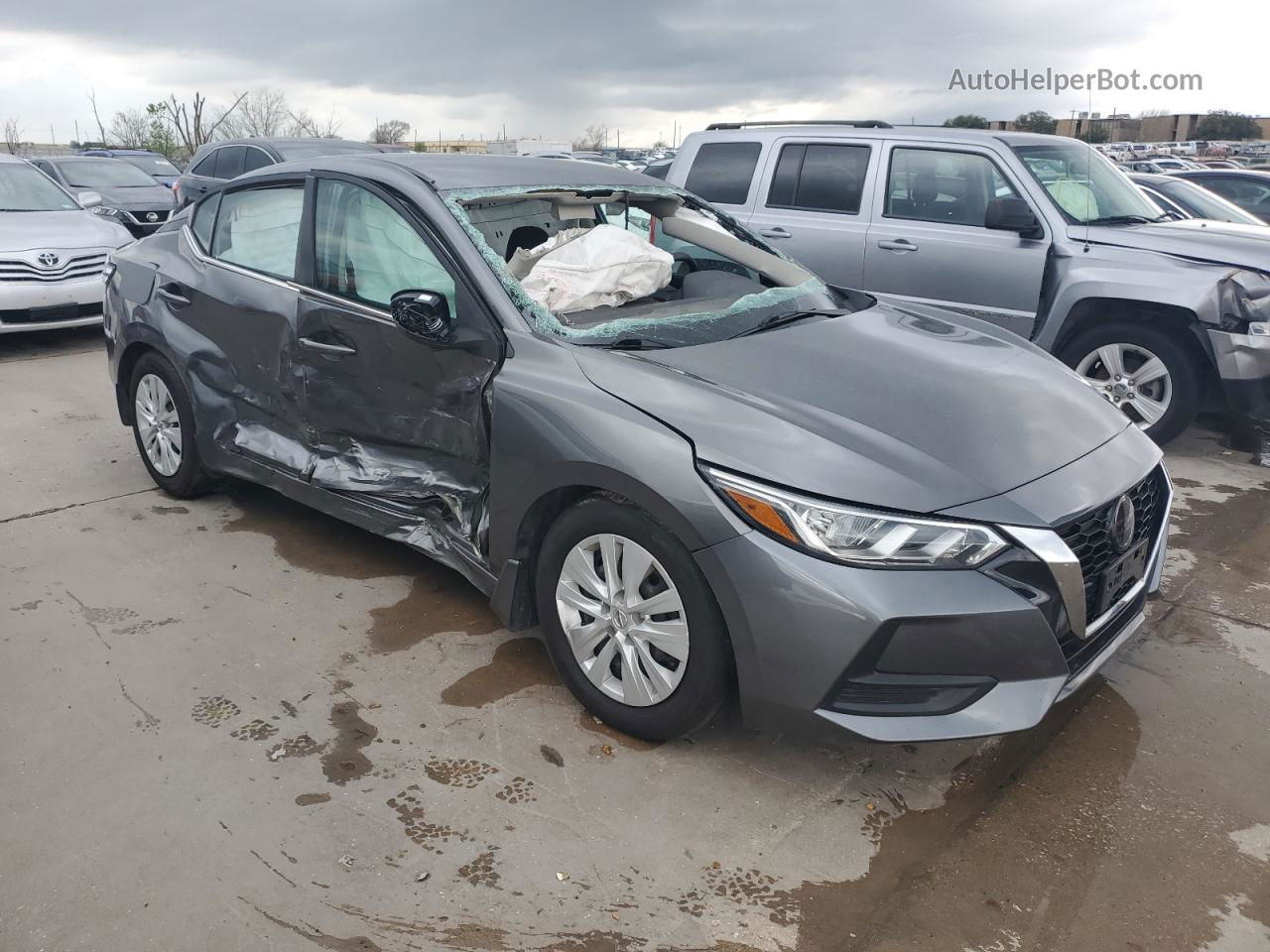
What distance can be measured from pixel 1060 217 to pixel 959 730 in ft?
15.4

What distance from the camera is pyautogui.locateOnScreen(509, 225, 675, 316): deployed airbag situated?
364 centimetres

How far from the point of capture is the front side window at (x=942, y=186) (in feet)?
21.5

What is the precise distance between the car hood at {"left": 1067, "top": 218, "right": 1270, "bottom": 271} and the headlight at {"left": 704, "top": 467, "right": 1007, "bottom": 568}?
435cm

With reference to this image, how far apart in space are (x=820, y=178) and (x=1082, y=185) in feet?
5.55

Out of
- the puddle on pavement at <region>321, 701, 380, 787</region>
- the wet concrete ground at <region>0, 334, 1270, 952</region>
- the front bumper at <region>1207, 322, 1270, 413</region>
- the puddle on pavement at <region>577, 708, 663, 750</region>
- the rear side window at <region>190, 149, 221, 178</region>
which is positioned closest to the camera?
the wet concrete ground at <region>0, 334, 1270, 952</region>

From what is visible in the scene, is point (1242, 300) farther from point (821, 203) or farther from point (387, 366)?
point (387, 366)

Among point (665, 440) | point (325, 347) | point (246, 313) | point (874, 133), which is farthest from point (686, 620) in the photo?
point (874, 133)

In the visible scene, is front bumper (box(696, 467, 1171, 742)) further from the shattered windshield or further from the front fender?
the front fender

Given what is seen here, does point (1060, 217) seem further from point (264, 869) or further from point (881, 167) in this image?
point (264, 869)

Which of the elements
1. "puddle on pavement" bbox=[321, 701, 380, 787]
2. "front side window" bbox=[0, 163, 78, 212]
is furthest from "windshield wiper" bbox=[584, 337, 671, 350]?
"front side window" bbox=[0, 163, 78, 212]

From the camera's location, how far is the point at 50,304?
27.2ft

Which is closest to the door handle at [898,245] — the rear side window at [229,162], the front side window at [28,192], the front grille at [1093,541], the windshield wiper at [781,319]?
the windshield wiper at [781,319]

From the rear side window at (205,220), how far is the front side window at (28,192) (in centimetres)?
561

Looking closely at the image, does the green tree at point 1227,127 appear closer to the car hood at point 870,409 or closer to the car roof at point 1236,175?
the car roof at point 1236,175
